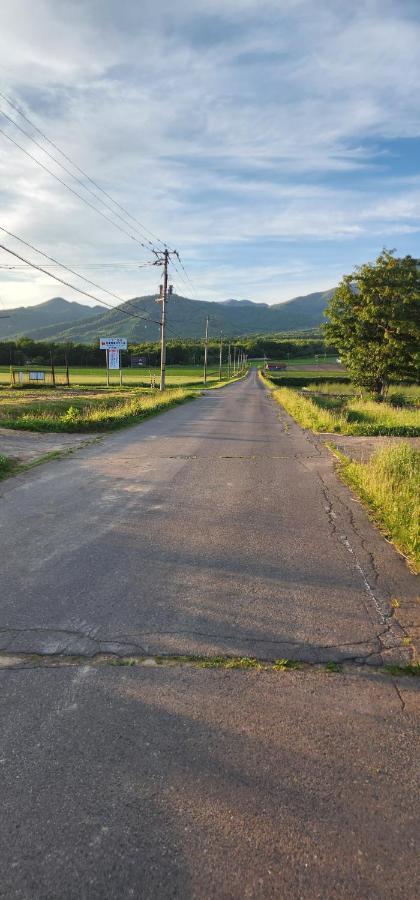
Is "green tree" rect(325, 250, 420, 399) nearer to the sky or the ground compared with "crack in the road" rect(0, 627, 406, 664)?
nearer to the sky

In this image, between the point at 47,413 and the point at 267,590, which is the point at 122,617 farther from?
the point at 47,413

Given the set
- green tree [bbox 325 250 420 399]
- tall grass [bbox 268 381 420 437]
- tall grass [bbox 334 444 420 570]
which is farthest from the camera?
green tree [bbox 325 250 420 399]

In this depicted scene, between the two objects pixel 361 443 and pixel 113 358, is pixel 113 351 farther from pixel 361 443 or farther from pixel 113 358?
pixel 361 443

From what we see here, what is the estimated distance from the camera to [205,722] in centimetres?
276

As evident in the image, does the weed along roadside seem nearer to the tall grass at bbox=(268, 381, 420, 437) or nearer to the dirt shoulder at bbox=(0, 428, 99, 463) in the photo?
the tall grass at bbox=(268, 381, 420, 437)

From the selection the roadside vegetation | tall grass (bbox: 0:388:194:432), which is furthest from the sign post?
the roadside vegetation

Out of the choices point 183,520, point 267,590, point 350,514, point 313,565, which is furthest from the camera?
point 350,514

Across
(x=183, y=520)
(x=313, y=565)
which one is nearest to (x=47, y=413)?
(x=183, y=520)

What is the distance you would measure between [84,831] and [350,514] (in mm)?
5680

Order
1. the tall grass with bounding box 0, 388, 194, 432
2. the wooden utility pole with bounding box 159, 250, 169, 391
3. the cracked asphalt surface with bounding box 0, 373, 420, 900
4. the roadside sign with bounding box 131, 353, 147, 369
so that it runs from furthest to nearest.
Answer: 1. the roadside sign with bounding box 131, 353, 147, 369
2. the wooden utility pole with bounding box 159, 250, 169, 391
3. the tall grass with bounding box 0, 388, 194, 432
4. the cracked asphalt surface with bounding box 0, 373, 420, 900

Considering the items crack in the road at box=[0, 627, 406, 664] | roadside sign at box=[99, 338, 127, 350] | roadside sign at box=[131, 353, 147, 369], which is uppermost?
roadside sign at box=[99, 338, 127, 350]

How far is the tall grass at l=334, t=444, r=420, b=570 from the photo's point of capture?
228 inches

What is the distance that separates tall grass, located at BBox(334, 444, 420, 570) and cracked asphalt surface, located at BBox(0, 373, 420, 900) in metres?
0.28

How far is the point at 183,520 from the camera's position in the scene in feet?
21.7
